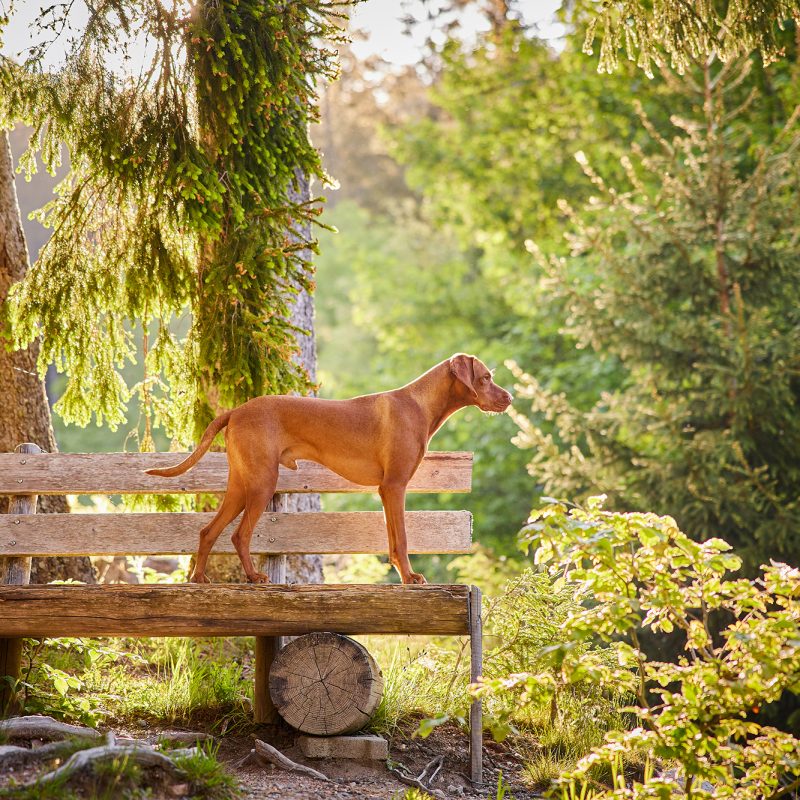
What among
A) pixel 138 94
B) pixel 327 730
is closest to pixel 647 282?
pixel 138 94

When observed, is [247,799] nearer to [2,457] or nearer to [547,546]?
[547,546]

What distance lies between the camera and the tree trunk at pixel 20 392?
20.1 ft

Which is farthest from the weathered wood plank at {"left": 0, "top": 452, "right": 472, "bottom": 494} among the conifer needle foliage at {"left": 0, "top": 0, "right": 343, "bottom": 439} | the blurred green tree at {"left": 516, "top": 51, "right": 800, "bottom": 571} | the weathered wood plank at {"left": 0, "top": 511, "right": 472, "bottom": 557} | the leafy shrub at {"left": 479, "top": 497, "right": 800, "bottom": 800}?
the blurred green tree at {"left": 516, "top": 51, "right": 800, "bottom": 571}

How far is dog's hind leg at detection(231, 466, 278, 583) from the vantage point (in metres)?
4.32

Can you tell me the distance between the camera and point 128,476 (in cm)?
527

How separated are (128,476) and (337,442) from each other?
156 centimetres

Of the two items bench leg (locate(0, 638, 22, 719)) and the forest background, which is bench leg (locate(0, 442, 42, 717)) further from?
the forest background

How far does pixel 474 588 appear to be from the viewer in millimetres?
4195

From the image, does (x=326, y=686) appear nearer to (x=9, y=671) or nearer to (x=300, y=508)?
(x=9, y=671)

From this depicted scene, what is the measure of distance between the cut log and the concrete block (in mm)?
59

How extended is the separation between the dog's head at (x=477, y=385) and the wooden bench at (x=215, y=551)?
685 millimetres

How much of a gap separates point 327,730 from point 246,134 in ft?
11.5

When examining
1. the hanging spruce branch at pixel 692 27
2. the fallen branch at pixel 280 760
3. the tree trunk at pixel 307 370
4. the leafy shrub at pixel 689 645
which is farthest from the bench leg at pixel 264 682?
the hanging spruce branch at pixel 692 27

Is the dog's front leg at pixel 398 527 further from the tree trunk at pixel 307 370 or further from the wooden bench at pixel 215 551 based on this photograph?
the tree trunk at pixel 307 370
